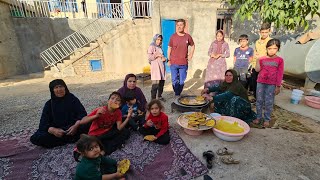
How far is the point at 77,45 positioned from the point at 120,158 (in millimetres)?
9360

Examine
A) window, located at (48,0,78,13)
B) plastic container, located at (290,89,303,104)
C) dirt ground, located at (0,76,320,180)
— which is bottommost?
dirt ground, located at (0,76,320,180)

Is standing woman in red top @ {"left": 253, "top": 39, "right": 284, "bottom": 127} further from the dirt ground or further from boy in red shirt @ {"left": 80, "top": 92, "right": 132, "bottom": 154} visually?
boy in red shirt @ {"left": 80, "top": 92, "right": 132, "bottom": 154}

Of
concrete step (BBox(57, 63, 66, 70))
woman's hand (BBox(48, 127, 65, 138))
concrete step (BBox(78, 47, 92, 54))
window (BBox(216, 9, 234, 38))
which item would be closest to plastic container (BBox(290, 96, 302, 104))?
window (BBox(216, 9, 234, 38))

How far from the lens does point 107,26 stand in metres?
10.8

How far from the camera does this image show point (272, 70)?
3320mm

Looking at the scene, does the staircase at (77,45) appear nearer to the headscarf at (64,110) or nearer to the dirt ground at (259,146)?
the dirt ground at (259,146)

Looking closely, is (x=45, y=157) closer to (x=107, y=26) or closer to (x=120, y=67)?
(x=120, y=67)

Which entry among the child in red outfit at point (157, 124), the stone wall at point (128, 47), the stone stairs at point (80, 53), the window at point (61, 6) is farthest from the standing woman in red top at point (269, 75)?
the window at point (61, 6)

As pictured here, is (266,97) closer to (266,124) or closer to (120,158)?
(266,124)

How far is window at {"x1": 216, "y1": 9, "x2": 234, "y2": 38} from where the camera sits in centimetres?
741

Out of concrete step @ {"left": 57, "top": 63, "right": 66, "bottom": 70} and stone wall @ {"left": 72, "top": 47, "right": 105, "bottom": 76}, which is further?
stone wall @ {"left": 72, "top": 47, "right": 105, "bottom": 76}

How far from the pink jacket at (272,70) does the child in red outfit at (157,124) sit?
187 centimetres

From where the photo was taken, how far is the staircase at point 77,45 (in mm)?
9125

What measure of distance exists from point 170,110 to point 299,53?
4.40m
